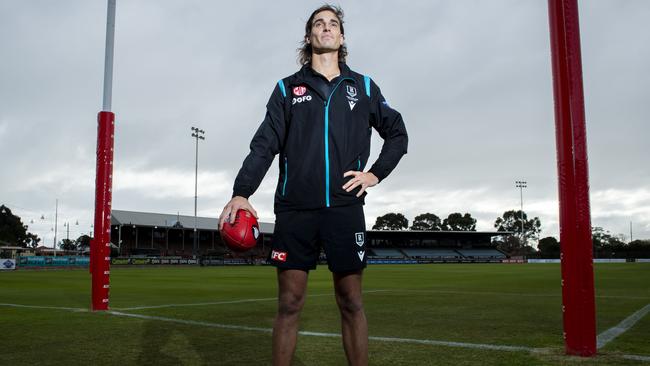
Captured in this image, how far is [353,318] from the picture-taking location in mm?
3223

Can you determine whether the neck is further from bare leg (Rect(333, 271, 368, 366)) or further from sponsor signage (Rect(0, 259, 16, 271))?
sponsor signage (Rect(0, 259, 16, 271))

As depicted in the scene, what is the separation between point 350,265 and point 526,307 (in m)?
7.75

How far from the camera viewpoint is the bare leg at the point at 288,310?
3.14 meters

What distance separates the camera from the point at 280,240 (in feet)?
10.4

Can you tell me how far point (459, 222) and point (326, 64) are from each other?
171 m

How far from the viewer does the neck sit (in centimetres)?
347

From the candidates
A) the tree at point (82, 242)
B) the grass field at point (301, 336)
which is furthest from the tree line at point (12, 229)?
the grass field at point (301, 336)

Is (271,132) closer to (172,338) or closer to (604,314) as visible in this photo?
(172,338)

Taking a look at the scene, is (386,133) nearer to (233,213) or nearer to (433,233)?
(233,213)

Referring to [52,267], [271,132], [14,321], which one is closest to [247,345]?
[271,132]

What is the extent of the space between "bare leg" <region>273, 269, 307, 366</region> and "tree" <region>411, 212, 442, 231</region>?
170118 mm

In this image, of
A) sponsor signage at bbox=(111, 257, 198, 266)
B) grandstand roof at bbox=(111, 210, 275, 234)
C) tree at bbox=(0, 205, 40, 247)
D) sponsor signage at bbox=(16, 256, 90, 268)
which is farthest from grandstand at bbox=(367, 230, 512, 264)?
tree at bbox=(0, 205, 40, 247)

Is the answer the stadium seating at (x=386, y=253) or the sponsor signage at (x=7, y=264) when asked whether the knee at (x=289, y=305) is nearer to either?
the sponsor signage at (x=7, y=264)

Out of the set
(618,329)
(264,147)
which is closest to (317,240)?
(264,147)
